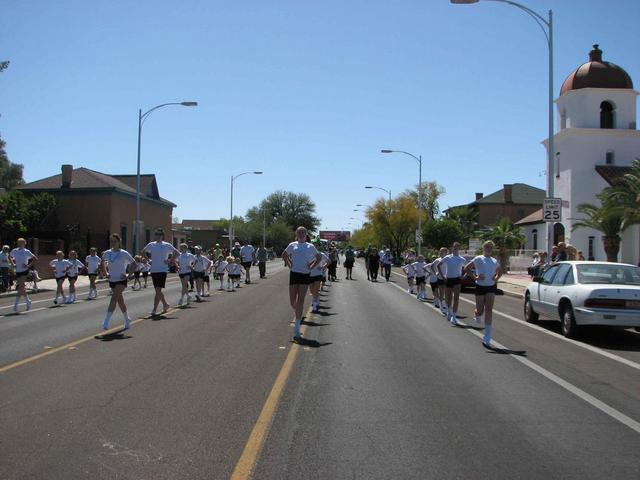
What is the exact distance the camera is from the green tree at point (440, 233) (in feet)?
191

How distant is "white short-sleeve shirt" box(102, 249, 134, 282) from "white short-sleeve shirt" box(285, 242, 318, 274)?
10.6ft

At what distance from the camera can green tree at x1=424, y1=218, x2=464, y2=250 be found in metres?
58.2

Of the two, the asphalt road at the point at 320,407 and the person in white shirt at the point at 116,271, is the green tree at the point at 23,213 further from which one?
the asphalt road at the point at 320,407

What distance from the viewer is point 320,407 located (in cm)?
648

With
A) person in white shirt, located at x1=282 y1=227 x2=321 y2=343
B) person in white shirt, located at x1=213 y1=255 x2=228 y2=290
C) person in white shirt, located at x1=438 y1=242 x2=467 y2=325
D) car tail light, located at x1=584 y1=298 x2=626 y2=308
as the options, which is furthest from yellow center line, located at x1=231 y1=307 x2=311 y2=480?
person in white shirt, located at x1=213 y1=255 x2=228 y2=290

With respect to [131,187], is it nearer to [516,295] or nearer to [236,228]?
[516,295]

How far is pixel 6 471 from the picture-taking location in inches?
183

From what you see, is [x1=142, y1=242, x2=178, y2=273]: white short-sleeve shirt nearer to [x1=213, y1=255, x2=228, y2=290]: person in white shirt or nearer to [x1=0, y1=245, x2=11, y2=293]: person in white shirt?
[x1=0, y1=245, x2=11, y2=293]: person in white shirt

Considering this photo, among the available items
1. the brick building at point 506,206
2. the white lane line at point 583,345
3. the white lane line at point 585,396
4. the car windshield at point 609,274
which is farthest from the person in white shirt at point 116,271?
the brick building at point 506,206

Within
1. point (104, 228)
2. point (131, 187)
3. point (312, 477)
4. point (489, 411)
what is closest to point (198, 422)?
point (312, 477)

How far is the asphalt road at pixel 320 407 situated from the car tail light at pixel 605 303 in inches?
29.2

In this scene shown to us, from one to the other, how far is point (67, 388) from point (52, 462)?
2493mm

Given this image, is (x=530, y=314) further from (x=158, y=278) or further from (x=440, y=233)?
(x=440, y=233)

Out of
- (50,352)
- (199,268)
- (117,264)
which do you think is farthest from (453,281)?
(199,268)
